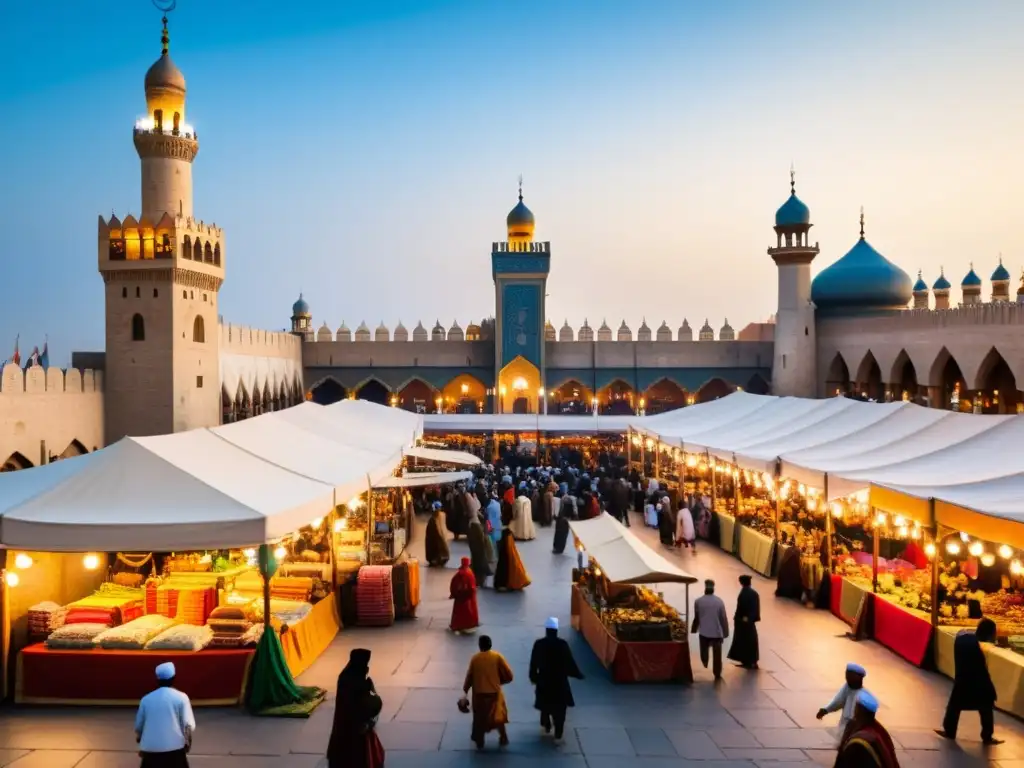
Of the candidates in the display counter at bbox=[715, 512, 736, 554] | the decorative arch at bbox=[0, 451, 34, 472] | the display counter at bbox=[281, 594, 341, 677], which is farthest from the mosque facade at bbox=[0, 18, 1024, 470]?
the display counter at bbox=[281, 594, 341, 677]

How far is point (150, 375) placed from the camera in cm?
2325

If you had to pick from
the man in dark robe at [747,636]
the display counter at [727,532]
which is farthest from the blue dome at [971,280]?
the man in dark robe at [747,636]

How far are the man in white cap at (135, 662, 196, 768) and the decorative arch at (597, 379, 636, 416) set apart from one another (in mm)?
32887

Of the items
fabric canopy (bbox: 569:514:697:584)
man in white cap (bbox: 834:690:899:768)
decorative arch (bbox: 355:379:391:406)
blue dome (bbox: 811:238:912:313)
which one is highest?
blue dome (bbox: 811:238:912:313)

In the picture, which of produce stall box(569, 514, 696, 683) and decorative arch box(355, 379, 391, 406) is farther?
decorative arch box(355, 379, 391, 406)

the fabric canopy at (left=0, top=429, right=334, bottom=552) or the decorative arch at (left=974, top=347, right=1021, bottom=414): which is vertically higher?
the decorative arch at (left=974, top=347, right=1021, bottom=414)

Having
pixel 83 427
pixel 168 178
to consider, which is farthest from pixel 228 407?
pixel 168 178

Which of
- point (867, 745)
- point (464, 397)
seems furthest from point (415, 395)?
point (867, 745)

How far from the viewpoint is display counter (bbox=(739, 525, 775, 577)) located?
40.2 feet

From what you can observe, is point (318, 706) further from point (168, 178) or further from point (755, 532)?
point (168, 178)

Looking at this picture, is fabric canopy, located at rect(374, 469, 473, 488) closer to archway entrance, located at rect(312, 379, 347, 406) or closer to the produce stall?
the produce stall

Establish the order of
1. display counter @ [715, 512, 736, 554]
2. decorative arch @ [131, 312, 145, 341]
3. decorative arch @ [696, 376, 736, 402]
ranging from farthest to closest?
decorative arch @ [696, 376, 736, 402] < decorative arch @ [131, 312, 145, 341] < display counter @ [715, 512, 736, 554]

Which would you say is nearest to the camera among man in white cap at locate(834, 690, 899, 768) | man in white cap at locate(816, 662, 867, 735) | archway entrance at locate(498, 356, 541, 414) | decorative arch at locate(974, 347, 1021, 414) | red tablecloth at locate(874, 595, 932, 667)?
man in white cap at locate(834, 690, 899, 768)

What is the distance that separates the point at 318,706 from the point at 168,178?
21.5 meters
